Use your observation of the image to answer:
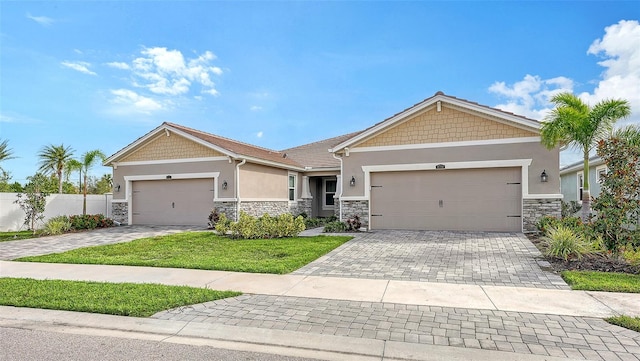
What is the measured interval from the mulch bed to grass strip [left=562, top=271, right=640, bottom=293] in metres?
0.37

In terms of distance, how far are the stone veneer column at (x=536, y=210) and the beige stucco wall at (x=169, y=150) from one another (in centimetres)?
1230

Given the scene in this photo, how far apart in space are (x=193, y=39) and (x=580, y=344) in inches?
585

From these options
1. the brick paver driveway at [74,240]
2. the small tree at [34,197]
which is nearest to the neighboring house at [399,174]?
the brick paver driveway at [74,240]

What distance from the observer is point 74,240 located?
1270 centimetres

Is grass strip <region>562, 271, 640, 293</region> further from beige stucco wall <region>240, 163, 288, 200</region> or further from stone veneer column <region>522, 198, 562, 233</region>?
beige stucco wall <region>240, 163, 288, 200</region>

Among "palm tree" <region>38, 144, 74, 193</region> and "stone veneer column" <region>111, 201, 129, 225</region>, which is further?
"palm tree" <region>38, 144, 74, 193</region>

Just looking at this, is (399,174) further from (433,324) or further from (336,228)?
(433,324)

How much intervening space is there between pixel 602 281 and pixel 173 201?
16006 mm

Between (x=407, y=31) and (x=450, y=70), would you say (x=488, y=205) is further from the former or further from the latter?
(x=407, y=31)

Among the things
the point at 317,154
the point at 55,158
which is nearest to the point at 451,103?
the point at 317,154

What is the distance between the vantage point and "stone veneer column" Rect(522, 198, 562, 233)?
11906 mm

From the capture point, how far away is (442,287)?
595 centimetres

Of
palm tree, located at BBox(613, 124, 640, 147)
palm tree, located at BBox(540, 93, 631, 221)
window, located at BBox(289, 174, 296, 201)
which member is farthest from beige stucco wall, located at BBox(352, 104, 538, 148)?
window, located at BBox(289, 174, 296, 201)

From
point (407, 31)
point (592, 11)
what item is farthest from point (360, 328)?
point (592, 11)
